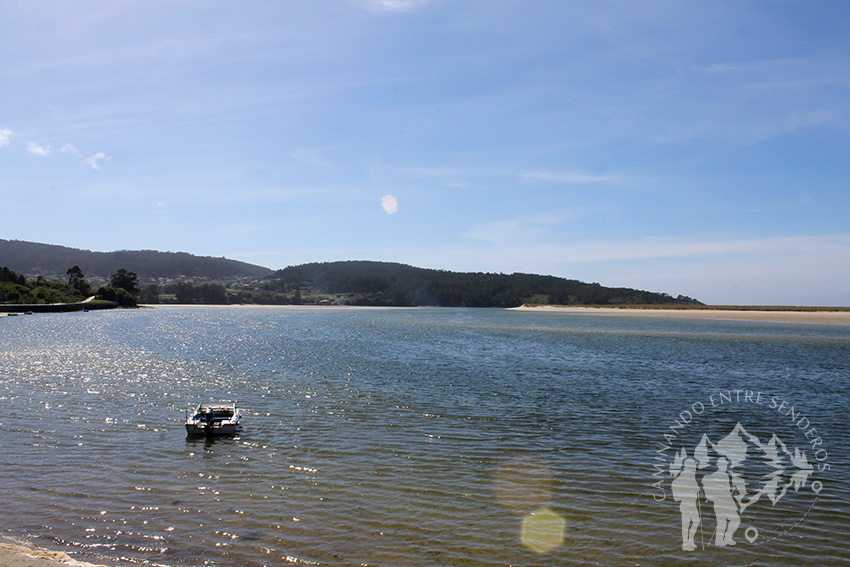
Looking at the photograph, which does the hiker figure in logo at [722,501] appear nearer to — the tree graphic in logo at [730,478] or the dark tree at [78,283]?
the tree graphic in logo at [730,478]

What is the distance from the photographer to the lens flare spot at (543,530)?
975cm

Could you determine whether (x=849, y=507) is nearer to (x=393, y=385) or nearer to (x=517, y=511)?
(x=517, y=511)

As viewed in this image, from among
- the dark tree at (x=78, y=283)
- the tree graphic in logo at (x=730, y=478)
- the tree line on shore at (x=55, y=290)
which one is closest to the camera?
the tree graphic in logo at (x=730, y=478)

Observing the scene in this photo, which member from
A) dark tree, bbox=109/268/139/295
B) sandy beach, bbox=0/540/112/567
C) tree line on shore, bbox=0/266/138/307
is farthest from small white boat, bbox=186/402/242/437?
dark tree, bbox=109/268/139/295

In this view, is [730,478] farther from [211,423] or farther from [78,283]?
[78,283]

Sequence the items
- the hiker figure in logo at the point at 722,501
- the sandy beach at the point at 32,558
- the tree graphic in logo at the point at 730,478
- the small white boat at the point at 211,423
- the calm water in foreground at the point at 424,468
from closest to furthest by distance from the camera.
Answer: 1. the sandy beach at the point at 32,558
2. the calm water in foreground at the point at 424,468
3. the hiker figure in logo at the point at 722,501
4. the tree graphic in logo at the point at 730,478
5. the small white boat at the point at 211,423

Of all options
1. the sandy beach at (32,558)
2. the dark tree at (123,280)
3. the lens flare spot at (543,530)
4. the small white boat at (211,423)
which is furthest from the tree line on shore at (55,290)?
the lens flare spot at (543,530)

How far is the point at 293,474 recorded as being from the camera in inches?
528

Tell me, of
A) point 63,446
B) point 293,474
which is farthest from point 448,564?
point 63,446

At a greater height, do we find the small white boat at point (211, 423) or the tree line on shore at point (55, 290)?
the tree line on shore at point (55, 290)

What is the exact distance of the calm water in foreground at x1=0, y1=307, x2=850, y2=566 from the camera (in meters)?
9.70

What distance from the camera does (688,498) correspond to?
12.1m

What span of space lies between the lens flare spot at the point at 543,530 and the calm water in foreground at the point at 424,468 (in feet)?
0.16

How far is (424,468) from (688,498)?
6386mm
